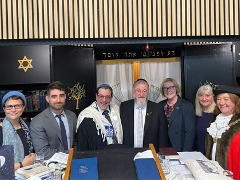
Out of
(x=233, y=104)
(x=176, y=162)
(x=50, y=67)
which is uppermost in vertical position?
(x=50, y=67)

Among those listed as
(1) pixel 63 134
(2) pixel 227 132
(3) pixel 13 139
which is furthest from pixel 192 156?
(3) pixel 13 139

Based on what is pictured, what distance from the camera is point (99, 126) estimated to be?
2631 millimetres

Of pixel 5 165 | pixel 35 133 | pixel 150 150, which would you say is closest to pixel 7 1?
pixel 35 133

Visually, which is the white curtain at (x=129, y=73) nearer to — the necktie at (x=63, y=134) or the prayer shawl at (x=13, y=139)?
the necktie at (x=63, y=134)

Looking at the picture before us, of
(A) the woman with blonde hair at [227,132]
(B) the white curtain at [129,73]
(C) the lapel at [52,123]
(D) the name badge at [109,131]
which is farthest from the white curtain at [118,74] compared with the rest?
(A) the woman with blonde hair at [227,132]

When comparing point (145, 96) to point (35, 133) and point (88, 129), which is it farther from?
point (35, 133)

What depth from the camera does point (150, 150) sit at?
1690 millimetres

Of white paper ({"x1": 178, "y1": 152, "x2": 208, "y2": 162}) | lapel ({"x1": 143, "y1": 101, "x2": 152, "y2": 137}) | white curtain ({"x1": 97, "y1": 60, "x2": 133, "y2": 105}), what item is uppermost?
white curtain ({"x1": 97, "y1": 60, "x2": 133, "y2": 105})

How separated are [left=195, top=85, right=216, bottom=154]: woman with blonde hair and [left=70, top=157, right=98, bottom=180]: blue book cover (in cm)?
197

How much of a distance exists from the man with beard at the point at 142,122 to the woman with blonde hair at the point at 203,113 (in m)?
0.54

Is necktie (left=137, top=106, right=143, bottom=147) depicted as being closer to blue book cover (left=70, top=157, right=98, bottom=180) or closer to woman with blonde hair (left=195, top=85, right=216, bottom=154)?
woman with blonde hair (left=195, top=85, right=216, bottom=154)

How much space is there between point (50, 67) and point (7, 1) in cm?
106

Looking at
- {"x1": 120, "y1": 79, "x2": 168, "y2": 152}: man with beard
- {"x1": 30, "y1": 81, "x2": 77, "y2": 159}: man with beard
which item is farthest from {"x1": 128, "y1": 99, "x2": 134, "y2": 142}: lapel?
{"x1": 30, "y1": 81, "x2": 77, "y2": 159}: man with beard

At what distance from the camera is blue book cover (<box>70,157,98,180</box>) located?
132cm
